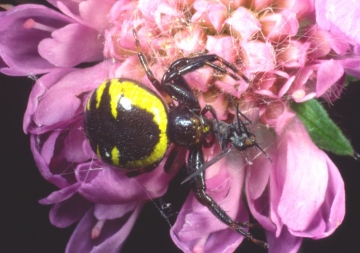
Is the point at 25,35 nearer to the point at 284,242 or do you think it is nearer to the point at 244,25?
the point at 244,25

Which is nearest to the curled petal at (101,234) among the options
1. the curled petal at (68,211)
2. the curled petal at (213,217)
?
the curled petal at (68,211)

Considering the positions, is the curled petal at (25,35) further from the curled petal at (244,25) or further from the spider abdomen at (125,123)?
the curled petal at (244,25)

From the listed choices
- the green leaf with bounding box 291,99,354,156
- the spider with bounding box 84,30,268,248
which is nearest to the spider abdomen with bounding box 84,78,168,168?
the spider with bounding box 84,30,268,248

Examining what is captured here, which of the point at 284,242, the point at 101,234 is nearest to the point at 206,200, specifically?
the point at 284,242

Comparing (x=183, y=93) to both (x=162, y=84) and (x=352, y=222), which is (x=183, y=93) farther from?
(x=352, y=222)

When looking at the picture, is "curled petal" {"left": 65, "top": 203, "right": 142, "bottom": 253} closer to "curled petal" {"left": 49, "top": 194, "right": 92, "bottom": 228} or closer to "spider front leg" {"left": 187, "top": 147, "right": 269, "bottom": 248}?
"curled petal" {"left": 49, "top": 194, "right": 92, "bottom": 228}

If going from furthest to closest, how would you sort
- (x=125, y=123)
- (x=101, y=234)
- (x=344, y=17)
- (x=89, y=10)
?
(x=101, y=234), (x=89, y=10), (x=125, y=123), (x=344, y=17)

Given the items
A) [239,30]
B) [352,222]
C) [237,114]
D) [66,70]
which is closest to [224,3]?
[239,30]
